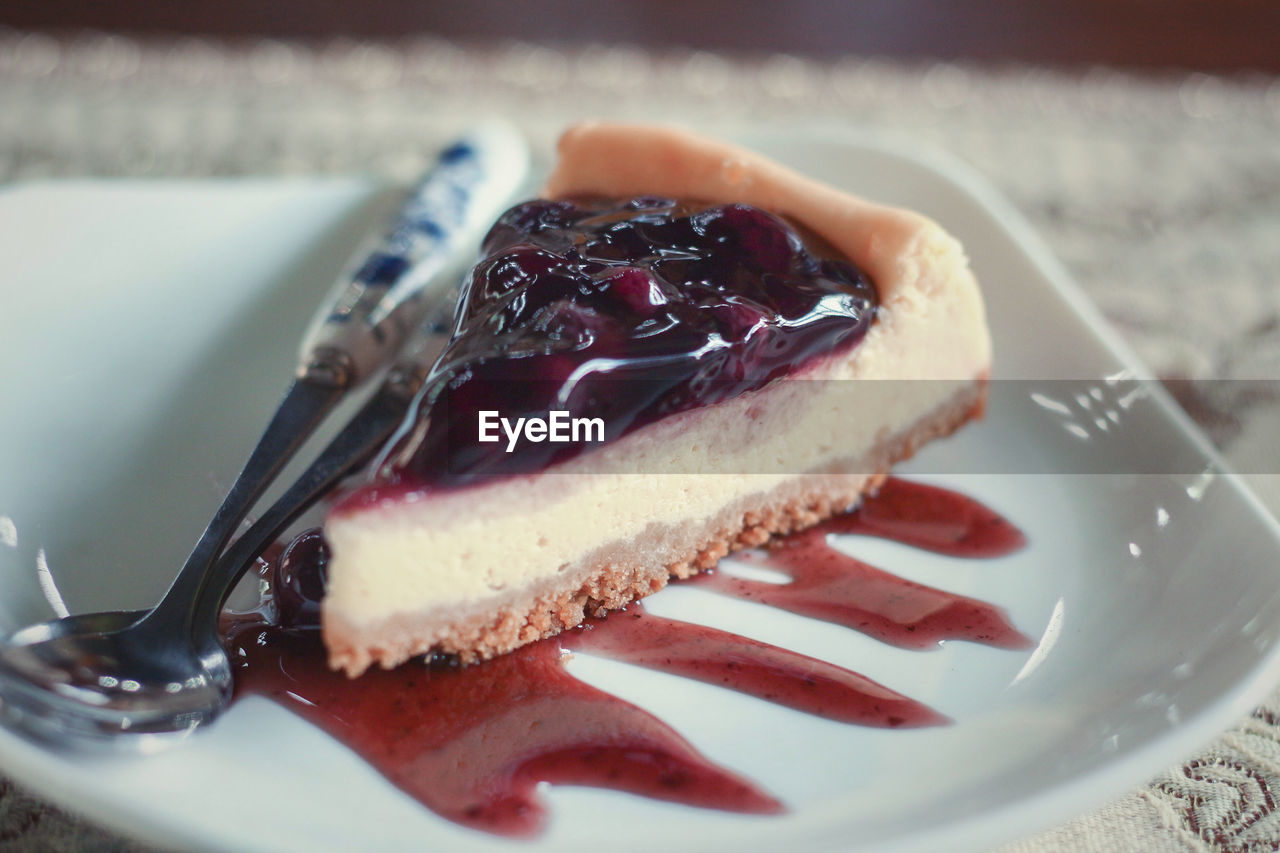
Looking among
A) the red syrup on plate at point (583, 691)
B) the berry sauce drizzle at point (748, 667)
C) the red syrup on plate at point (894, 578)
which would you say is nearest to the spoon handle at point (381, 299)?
the red syrup on plate at point (583, 691)

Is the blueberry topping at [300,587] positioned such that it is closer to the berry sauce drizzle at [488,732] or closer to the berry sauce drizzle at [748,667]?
the berry sauce drizzle at [488,732]

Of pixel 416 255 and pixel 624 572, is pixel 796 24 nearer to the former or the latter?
pixel 416 255

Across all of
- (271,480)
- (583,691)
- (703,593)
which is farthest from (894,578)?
(271,480)

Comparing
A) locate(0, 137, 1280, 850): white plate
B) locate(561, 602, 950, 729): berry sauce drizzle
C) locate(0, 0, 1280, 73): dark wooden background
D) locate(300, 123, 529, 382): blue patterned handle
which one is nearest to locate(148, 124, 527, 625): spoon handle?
locate(300, 123, 529, 382): blue patterned handle

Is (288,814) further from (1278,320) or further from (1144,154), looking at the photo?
(1144,154)

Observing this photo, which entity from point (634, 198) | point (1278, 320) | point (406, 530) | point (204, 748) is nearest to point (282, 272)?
point (634, 198)
